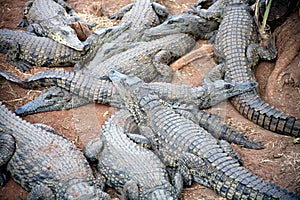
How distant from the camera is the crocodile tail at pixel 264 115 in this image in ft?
16.3

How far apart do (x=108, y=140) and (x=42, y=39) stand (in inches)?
95.9

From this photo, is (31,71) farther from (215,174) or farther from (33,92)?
(215,174)

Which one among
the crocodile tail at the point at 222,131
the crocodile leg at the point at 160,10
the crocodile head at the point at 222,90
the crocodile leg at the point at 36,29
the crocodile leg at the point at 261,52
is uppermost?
the crocodile leg at the point at 261,52

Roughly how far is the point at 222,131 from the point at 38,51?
2.91 meters

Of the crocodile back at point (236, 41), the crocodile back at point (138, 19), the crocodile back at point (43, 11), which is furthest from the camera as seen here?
the crocodile back at point (43, 11)

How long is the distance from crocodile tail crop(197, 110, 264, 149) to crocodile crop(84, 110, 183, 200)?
32.0 inches

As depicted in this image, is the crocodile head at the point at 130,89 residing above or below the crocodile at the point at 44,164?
above

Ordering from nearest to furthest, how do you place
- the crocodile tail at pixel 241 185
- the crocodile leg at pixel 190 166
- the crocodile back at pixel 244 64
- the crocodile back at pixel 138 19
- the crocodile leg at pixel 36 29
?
the crocodile tail at pixel 241 185, the crocodile leg at pixel 190 166, the crocodile back at pixel 244 64, the crocodile back at pixel 138 19, the crocodile leg at pixel 36 29

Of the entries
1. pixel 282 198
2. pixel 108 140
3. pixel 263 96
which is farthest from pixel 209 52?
pixel 282 198

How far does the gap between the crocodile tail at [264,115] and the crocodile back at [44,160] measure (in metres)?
2.05

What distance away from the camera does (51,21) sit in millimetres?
6879

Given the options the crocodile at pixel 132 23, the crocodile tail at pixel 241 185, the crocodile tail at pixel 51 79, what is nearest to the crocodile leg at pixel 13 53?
the crocodile tail at pixel 51 79

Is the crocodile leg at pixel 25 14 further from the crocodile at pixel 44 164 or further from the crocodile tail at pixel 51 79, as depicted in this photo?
the crocodile at pixel 44 164

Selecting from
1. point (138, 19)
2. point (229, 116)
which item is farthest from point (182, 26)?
point (229, 116)
